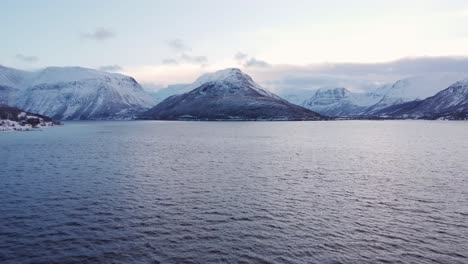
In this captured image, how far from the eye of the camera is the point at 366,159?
4326 inches

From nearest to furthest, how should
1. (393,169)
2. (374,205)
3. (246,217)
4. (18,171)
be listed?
1. (246,217)
2. (374,205)
3. (18,171)
4. (393,169)

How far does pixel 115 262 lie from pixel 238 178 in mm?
44128

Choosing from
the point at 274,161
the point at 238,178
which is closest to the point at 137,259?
the point at 238,178

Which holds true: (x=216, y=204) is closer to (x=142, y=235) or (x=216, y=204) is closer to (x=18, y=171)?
(x=142, y=235)

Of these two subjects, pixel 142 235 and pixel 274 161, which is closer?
pixel 142 235

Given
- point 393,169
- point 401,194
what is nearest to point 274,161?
point 393,169

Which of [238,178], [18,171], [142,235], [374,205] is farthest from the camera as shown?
[18,171]

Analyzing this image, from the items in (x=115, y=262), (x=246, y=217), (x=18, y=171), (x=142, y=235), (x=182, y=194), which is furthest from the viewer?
(x=18, y=171)

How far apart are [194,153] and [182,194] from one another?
204 ft

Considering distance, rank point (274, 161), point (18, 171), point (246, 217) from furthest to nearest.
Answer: point (274, 161)
point (18, 171)
point (246, 217)

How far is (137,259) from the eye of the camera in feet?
118

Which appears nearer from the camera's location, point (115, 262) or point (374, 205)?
point (115, 262)

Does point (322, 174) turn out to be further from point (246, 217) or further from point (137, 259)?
point (137, 259)

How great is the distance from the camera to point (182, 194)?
204 feet
